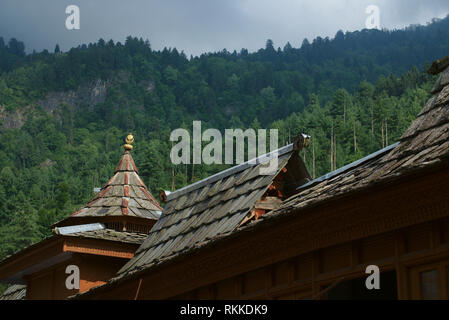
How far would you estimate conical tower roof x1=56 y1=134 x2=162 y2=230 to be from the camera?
69.9 ft

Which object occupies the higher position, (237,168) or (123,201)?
(123,201)

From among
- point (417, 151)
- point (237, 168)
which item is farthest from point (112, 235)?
point (417, 151)

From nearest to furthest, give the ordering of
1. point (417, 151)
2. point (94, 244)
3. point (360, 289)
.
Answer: point (417, 151) < point (360, 289) < point (94, 244)

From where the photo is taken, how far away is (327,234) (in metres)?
10.1

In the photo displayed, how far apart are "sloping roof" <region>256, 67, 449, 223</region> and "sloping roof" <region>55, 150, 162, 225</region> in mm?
10898

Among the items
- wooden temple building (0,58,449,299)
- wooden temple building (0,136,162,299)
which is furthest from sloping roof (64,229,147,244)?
wooden temple building (0,58,449,299)

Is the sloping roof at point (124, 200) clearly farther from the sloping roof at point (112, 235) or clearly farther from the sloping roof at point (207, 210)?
the sloping roof at point (207, 210)

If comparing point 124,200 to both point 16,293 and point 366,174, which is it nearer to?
point 16,293

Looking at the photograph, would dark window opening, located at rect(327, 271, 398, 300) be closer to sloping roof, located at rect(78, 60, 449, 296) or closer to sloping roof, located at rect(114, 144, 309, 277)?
sloping roof, located at rect(78, 60, 449, 296)

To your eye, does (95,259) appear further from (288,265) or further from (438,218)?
(438,218)

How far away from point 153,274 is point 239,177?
11.0 feet

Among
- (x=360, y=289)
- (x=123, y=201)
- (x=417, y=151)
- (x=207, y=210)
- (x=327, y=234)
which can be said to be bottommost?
(x=360, y=289)

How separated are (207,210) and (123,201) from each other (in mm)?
6110
